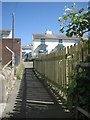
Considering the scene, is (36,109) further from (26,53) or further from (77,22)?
(26,53)

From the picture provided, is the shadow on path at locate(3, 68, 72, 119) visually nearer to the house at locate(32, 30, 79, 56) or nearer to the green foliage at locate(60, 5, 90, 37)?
the green foliage at locate(60, 5, 90, 37)

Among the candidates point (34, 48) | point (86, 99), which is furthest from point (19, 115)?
point (34, 48)

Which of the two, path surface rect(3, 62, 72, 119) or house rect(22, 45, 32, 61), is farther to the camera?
house rect(22, 45, 32, 61)

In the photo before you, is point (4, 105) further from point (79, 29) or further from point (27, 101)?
point (79, 29)

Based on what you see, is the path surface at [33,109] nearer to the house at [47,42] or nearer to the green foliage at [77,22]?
the green foliage at [77,22]

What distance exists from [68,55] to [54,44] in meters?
73.1

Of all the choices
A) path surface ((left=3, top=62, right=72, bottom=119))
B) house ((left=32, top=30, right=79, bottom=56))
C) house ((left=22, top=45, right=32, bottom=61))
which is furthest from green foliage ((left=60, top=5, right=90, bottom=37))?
house ((left=32, top=30, right=79, bottom=56))

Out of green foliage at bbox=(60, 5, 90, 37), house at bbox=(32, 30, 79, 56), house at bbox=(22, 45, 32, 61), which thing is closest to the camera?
green foliage at bbox=(60, 5, 90, 37)

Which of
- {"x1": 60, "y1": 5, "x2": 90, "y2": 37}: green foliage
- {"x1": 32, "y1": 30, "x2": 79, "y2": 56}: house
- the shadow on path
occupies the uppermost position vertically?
{"x1": 32, "y1": 30, "x2": 79, "y2": 56}: house

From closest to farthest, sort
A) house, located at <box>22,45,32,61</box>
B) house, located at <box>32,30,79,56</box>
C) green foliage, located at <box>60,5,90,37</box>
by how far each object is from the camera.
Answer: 1. green foliage, located at <box>60,5,90,37</box>
2. house, located at <box>22,45,32,61</box>
3. house, located at <box>32,30,79,56</box>

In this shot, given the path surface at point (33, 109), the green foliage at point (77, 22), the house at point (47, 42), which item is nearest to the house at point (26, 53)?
the house at point (47, 42)

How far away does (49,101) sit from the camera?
11.1 meters

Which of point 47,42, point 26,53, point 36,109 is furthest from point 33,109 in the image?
point 26,53

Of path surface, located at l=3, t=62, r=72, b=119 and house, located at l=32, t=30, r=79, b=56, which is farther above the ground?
house, located at l=32, t=30, r=79, b=56
